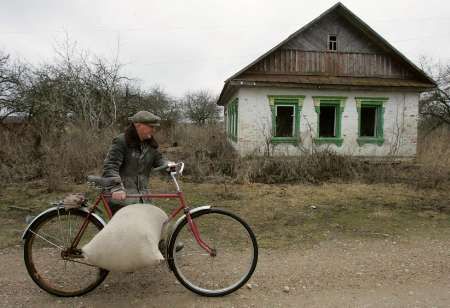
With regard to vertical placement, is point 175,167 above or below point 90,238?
above

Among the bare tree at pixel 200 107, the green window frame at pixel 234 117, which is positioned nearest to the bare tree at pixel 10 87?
the green window frame at pixel 234 117

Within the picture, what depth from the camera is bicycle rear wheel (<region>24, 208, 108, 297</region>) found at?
3129 millimetres

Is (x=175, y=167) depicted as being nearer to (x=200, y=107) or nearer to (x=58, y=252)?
(x=58, y=252)

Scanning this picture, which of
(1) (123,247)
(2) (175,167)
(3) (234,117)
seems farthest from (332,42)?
(1) (123,247)

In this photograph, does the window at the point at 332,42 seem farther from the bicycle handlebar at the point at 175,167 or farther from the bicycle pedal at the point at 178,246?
the bicycle pedal at the point at 178,246

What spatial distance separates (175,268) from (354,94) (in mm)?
12852

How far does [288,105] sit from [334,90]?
200 centimetres

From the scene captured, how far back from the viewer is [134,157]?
3451 millimetres

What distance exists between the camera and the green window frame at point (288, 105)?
536 inches

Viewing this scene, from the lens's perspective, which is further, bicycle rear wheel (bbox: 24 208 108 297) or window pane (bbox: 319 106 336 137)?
window pane (bbox: 319 106 336 137)

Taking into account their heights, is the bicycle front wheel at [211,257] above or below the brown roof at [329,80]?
below

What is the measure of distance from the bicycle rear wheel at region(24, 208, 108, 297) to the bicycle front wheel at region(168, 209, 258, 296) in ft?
2.35

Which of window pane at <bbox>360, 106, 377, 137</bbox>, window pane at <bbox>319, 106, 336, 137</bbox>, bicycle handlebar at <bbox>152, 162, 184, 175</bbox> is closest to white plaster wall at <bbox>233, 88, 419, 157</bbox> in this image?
window pane at <bbox>360, 106, 377, 137</bbox>

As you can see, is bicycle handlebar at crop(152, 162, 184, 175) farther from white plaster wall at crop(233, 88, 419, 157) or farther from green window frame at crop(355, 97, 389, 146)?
green window frame at crop(355, 97, 389, 146)
